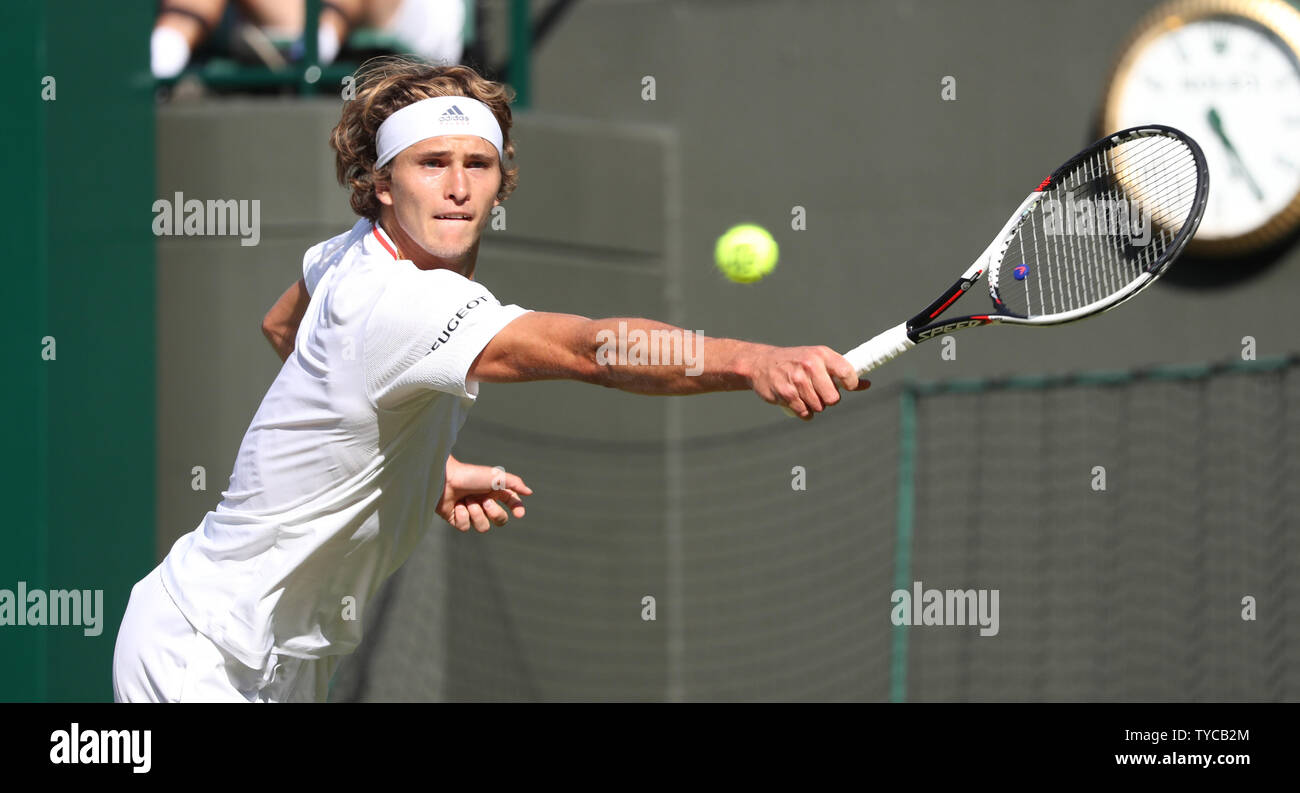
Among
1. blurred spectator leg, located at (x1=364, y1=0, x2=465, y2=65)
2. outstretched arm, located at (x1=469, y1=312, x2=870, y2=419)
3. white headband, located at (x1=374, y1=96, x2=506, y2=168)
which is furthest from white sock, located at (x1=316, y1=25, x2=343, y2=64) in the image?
outstretched arm, located at (x1=469, y1=312, x2=870, y2=419)

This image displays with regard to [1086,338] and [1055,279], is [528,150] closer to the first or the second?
[1086,338]

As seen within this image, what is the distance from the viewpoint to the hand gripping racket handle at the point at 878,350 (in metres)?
2.80

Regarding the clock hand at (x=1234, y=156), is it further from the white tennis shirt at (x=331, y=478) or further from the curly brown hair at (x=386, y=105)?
the white tennis shirt at (x=331, y=478)

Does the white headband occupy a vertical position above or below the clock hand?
below

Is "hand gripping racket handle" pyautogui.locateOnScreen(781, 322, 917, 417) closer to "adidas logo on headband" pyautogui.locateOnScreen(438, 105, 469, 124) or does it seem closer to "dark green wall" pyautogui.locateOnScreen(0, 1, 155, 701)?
"adidas logo on headband" pyautogui.locateOnScreen(438, 105, 469, 124)

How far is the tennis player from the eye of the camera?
296cm

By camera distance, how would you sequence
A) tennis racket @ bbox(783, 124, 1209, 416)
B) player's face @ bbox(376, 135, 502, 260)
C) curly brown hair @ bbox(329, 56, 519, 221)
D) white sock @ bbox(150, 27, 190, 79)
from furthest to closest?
white sock @ bbox(150, 27, 190, 79)
curly brown hair @ bbox(329, 56, 519, 221)
player's face @ bbox(376, 135, 502, 260)
tennis racket @ bbox(783, 124, 1209, 416)

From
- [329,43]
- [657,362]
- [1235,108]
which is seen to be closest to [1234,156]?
[1235,108]

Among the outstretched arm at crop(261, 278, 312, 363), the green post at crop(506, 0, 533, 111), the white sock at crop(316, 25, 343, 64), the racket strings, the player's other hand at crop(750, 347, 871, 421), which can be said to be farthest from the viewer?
the green post at crop(506, 0, 533, 111)

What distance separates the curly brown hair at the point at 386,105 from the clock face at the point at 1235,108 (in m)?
3.90

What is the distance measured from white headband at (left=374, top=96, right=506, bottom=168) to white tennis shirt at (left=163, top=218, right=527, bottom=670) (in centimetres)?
17

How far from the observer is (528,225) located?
6.81 metres

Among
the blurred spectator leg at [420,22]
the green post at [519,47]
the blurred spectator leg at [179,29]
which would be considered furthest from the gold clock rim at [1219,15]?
the blurred spectator leg at [179,29]
